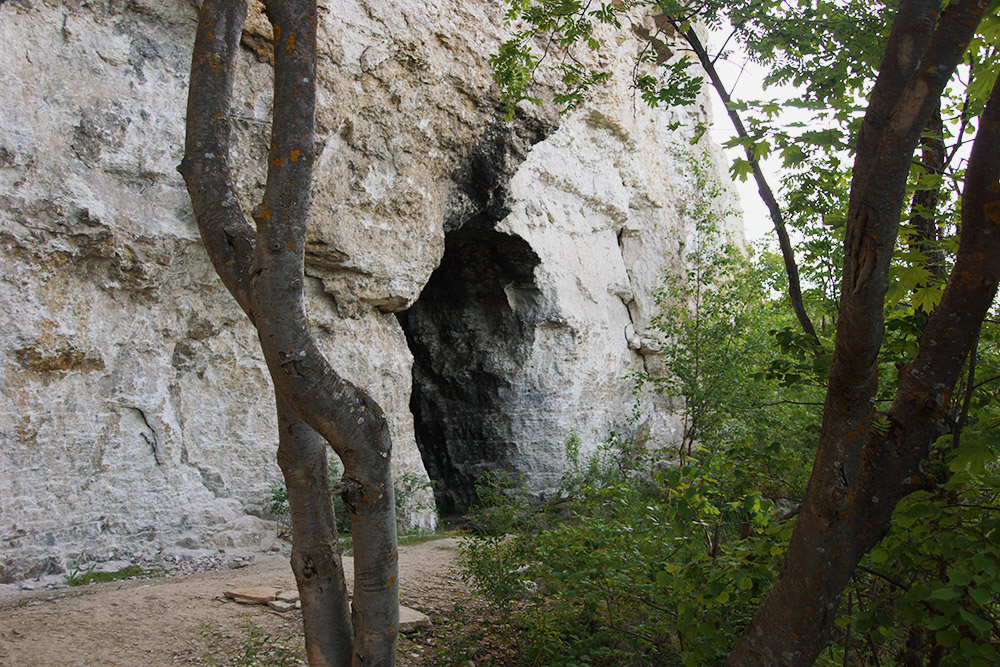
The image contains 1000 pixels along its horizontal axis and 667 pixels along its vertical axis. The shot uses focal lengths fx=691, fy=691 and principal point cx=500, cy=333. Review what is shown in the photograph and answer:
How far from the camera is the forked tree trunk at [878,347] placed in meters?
1.79

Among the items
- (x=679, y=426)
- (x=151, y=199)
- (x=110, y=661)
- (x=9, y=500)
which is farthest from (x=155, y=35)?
(x=679, y=426)

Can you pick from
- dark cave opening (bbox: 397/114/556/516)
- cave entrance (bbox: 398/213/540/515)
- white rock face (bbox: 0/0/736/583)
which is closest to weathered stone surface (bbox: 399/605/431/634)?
white rock face (bbox: 0/0/736/583)

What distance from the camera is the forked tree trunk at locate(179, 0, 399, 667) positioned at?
2258 mm

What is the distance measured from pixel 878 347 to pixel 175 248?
5.98 metres

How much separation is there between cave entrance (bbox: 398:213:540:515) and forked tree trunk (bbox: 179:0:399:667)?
745 cm

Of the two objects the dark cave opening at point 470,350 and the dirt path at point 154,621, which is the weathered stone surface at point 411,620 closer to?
the dirt path at point 154,621

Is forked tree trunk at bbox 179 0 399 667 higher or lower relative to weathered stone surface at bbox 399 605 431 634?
higher

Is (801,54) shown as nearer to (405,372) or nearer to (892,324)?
(892,324)

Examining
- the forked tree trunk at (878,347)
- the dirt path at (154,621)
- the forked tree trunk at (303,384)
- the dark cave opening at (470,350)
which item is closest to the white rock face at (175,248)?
the dark cave opening at (470,350)

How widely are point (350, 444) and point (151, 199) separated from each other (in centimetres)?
488

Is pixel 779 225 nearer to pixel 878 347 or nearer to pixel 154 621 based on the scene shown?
pixel 878 347

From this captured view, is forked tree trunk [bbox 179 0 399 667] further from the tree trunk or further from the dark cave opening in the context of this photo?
the dark cave opening

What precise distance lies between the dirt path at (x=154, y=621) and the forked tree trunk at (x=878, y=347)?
2.28m

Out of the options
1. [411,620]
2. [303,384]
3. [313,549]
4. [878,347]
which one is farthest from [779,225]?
[411,620]
